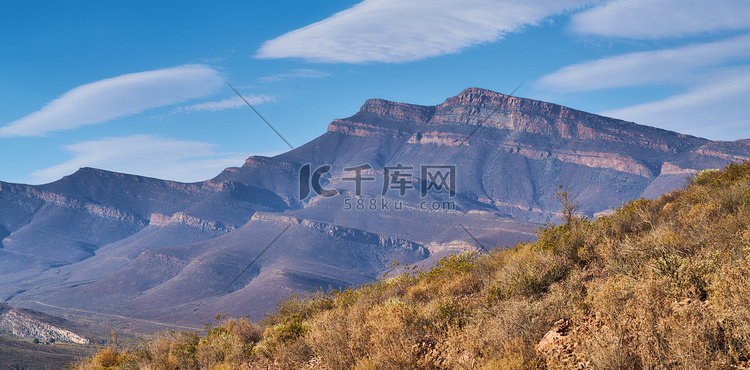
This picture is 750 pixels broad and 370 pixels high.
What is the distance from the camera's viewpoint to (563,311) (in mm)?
6746

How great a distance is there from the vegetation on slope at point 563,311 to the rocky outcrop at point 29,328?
9107 centimetres

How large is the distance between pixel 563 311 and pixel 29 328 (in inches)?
4616

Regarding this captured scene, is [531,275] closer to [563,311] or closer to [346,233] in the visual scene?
[563,311]

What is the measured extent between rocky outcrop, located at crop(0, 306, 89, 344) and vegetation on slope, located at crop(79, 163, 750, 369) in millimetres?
91069

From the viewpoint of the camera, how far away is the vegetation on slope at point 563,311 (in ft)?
17.1

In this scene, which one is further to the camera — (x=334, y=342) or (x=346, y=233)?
(x=346, y=233)

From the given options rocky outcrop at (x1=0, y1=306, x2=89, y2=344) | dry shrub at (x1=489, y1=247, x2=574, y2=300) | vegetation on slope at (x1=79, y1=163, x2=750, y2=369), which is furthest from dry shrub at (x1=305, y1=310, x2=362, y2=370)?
rocky outcrop at (x1=0, y1=306, x2=89, y2=344)

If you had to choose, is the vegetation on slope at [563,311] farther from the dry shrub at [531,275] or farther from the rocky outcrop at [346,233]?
the rocky outcrop at [346,233]

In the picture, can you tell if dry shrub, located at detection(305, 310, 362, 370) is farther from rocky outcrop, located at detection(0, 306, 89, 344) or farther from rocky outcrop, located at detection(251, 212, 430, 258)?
rocky outcrop, located at detection(251, 212, 430, 258)

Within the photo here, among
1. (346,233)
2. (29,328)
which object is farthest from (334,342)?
(346,233)

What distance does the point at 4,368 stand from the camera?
135 feet

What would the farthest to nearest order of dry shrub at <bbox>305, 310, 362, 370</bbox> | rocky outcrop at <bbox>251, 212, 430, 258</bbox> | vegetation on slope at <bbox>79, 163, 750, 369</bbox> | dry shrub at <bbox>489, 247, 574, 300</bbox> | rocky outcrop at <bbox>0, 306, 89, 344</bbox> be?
rocky outcrop at <bbox>251, 212, 430, 258</bbox> → rocky outcrop at <bbox>0, 306, 89, 344</bbox> → dry shrub at <bbox>489, 247, 574, 300</bbox> → dry shrub at <bbox>305, 310, 362, 370</bbox> → vegetation on slope at <bbox>79, 163, 750, 369</bbox>

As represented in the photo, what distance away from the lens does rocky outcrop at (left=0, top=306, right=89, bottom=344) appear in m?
87.8

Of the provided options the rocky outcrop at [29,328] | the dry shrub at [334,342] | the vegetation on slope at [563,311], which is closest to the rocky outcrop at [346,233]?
the rocky outcrop at [29,328]
